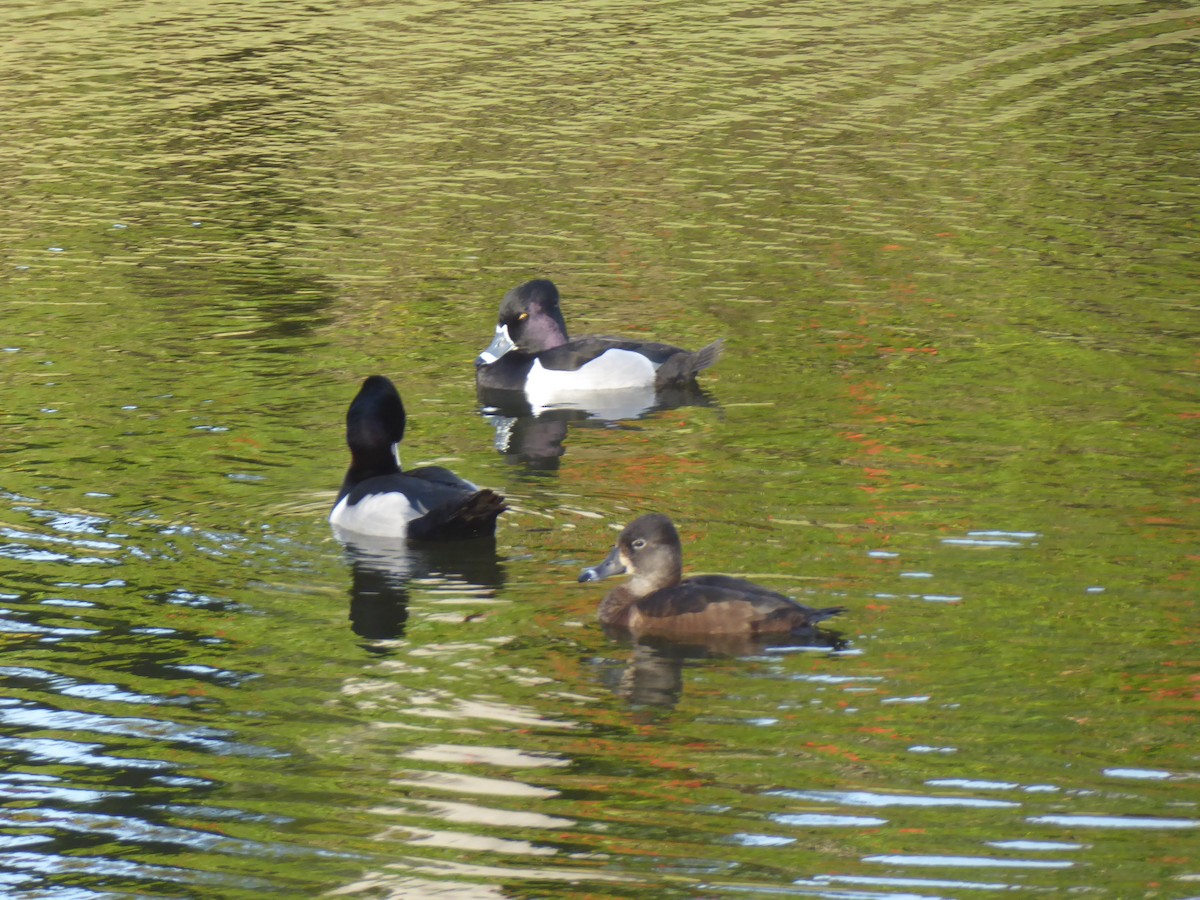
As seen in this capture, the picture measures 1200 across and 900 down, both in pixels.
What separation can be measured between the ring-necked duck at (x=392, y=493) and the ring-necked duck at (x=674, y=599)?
1301mm

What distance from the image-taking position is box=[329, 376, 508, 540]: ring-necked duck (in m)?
12.3

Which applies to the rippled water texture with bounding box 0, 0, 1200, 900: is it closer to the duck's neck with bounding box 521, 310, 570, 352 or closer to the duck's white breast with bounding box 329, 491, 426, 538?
the duck's white breast with bounding box 329, 491, 426, 538

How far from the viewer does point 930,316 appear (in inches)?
704

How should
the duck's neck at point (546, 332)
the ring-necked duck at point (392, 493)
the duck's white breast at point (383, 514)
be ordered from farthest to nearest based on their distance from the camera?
1. the duck's neck at point (546, 332)
2. the duck's white breast at point (383, 514)
3. the ring-necked duck at point (392, 493)

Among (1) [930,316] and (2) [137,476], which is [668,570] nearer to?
(2) [137,476]

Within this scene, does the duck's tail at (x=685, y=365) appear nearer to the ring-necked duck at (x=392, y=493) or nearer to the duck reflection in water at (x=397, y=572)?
the ring-necked duck at (x=392, y=493)

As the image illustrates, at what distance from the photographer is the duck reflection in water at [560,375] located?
A: 53.0ft

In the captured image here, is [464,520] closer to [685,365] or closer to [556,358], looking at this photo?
[685,365]

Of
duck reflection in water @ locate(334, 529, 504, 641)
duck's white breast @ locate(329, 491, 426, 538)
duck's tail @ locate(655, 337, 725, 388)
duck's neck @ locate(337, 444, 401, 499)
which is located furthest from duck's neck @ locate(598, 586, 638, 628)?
duck's tail @ locate(655, 337, 725, 388)

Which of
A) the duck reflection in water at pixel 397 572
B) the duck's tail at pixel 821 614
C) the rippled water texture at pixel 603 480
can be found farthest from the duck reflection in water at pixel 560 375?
the duck's tail at pixel 821 614

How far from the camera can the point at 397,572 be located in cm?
1199

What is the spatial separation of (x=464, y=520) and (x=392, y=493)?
1.88 feet

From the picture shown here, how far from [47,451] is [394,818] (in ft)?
22.2

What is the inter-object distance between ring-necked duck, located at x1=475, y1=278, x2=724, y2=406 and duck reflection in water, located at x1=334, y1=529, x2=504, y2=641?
4.13m
